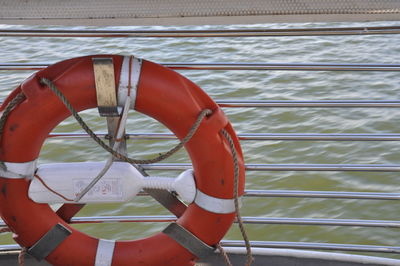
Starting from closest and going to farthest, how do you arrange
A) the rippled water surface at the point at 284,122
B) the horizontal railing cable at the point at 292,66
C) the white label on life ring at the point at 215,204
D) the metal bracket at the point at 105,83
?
1. the metal bracket at the point at 105,83
2. the white label on life ring at the point at 215,204
3. the horizontal railing cable at the point at 292,66
4. the rippled water surface at the point at 284,122

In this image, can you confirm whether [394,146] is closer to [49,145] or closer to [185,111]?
[49,145]

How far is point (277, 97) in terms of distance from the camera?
456cm

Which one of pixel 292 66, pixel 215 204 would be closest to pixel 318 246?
pixel 215 204

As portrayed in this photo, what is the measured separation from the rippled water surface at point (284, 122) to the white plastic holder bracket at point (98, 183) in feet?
4.43

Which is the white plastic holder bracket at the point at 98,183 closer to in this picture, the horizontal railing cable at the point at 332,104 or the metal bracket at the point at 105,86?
the metal bracket at the point at 105,86

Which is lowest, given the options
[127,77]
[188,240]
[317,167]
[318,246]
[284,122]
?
[284,122]

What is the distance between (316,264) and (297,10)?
0.84m

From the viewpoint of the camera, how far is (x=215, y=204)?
189 cm

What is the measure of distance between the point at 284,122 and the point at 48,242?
2559 millimetres

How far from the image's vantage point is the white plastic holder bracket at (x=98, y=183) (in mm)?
1907

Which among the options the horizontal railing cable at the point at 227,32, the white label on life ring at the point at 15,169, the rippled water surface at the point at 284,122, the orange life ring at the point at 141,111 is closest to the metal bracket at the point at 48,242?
the orange life ring at the point at 141,111

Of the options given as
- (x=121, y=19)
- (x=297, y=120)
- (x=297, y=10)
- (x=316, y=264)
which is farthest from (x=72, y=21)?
(x=297, y=120)

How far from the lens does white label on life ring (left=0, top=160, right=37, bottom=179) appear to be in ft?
6.13

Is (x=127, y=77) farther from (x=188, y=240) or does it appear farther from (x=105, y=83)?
(x=188, y=240)
